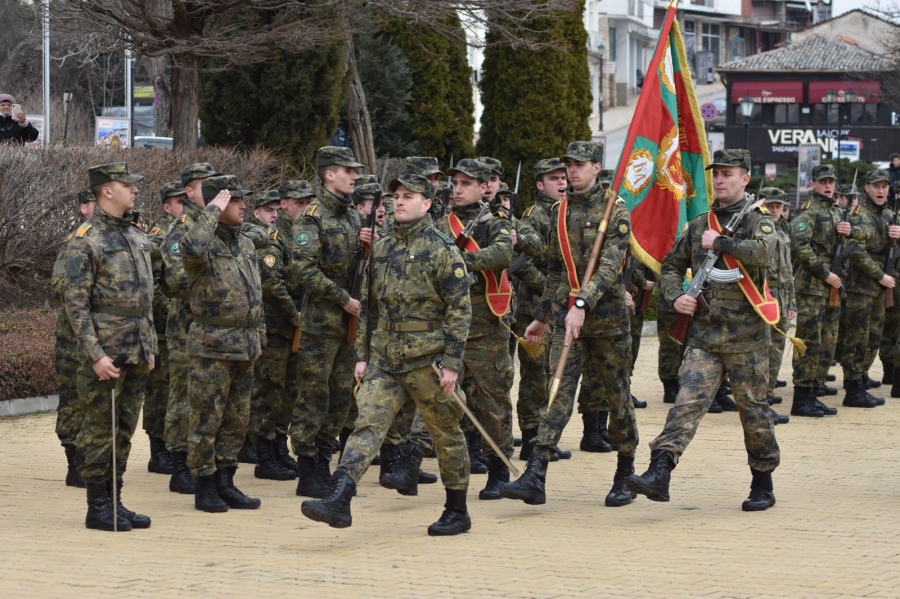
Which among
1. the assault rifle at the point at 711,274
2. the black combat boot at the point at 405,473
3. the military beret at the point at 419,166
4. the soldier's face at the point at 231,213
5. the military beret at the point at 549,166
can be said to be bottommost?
the black combat boot at the point at 405,473

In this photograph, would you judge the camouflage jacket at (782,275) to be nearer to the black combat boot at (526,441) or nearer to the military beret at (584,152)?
the military beret at (584,152)

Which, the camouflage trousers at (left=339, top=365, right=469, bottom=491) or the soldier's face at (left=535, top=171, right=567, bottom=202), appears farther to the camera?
the soldier's face at (left=535, top=171, right=567, bottom=202)

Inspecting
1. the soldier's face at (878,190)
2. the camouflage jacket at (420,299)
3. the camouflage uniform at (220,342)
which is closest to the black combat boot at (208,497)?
the camouflage uniform at (220,342)

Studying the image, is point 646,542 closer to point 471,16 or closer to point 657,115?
point 657,115

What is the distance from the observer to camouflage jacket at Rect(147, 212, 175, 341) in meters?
10.7

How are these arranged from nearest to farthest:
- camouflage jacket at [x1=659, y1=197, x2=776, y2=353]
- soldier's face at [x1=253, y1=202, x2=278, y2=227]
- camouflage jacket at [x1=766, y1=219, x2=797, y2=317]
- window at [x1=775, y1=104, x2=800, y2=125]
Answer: camouflage jacket at [x1=659, y1=197, x2=776, y2=353]
soldier's face at [x1=253, y1=202, x2=278, y2=227]
camouflage jacket at [x1=766, y1=219, x2=797, y2=317]
window at [x1=775, y1=104, x2=800, y2=125]

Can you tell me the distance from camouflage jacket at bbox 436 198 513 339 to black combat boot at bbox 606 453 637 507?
1.24 m

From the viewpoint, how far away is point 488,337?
1001 centimetres

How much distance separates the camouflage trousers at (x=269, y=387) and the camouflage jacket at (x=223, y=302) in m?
1.46

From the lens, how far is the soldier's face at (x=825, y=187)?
→ 1465 centimetres

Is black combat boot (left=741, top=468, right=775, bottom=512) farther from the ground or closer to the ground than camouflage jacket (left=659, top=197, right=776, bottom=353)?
closer to the ground

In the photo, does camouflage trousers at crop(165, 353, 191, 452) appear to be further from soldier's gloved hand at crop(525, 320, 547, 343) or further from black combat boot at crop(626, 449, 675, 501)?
black combat boot at crop(626, 449, 675, 501)

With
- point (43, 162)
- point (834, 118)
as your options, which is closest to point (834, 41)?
point (834, 118)

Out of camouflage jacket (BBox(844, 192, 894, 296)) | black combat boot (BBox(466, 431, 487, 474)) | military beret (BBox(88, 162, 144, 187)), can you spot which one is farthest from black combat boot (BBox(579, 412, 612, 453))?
military beret (BBox(88, 162, 144, 187))
